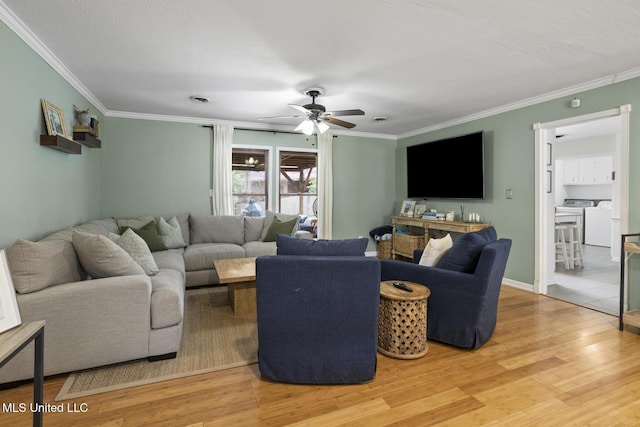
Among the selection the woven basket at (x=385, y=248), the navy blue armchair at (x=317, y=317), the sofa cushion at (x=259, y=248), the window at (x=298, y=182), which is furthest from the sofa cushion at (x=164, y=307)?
the woven basket at (x=385, y=248)

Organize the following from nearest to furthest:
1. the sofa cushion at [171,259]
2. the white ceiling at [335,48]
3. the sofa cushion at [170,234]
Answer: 1. the white ceiling at [335,48]
2. the sofa cushion at [171,259]
3. the sofa cushion at [170,234]

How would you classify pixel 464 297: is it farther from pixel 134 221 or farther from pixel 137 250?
pixel 134 221

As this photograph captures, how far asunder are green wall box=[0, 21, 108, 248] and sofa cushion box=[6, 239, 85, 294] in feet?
1.41

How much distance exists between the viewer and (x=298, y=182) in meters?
6.20

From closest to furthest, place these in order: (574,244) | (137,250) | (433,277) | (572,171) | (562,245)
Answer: (433,277), (137,250), (562,245), (574,244), (572,171)

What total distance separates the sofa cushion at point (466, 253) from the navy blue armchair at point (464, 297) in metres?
0.03

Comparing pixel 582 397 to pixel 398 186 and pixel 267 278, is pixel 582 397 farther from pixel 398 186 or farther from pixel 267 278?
pixel 398 186

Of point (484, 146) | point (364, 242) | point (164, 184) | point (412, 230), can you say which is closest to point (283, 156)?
point (164, 184)

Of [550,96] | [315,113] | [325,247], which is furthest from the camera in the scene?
[550,96]

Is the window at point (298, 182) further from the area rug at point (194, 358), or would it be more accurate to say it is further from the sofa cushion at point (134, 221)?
the area rug at point (194, 358)

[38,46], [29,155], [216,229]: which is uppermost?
[38,46]

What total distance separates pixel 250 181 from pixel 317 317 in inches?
165

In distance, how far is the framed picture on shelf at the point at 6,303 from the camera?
4.56 feet

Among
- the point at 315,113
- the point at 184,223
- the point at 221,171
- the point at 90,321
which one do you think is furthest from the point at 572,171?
the point at 90,321
